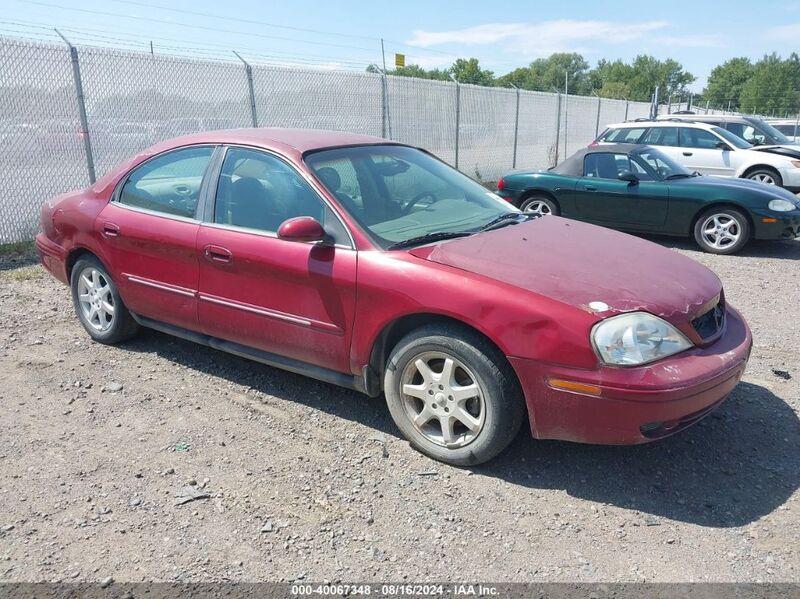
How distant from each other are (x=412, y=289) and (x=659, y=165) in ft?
22.4

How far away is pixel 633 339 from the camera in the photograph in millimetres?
2885

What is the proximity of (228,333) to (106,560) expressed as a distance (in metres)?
1.62

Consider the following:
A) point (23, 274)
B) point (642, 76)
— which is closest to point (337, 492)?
point (23, 274)

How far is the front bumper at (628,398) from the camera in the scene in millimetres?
2824

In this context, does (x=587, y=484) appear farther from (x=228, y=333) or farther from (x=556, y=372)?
(x=228, y=333)

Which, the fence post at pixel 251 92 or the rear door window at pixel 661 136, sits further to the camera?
the rear door window at pixel 661 136

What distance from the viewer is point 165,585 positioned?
2525 mm

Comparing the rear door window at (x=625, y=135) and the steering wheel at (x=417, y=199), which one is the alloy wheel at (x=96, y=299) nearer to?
the steering wheel at (x=417, y=199)

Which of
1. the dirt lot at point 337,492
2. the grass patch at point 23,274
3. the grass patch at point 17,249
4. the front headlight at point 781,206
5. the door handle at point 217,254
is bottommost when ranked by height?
the dirt lot at point 337,492

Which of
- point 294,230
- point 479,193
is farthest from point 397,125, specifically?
point 294,230

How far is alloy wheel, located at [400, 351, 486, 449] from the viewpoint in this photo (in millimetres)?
3193

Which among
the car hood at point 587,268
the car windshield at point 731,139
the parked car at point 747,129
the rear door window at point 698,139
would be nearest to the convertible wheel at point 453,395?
the car hood at point 587,268

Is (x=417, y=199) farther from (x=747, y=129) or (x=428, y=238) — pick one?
(x=747, y=129)

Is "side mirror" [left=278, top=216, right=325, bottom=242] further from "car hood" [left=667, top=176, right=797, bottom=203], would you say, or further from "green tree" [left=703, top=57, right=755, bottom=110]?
"green tree" [left=703, top=57, right=755, bottom=110]
